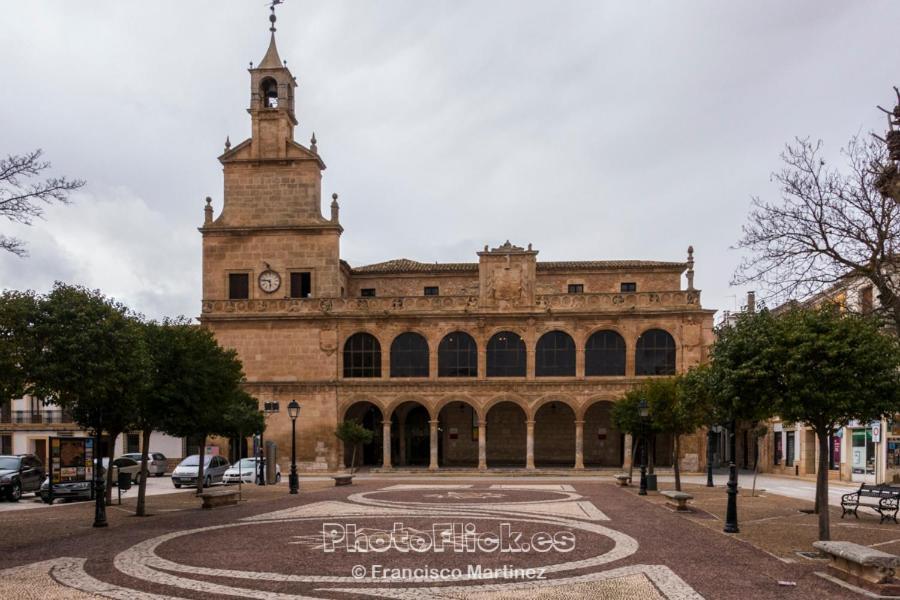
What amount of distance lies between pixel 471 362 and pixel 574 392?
6.05 metres

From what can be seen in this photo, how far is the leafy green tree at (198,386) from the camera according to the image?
24344 mm

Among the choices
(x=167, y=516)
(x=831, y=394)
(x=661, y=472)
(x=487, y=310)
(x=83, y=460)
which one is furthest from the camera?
(x=487, y=310)

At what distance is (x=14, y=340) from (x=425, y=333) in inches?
1262

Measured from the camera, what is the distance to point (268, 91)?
169ft

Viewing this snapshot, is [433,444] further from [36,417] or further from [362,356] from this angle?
[36,417]

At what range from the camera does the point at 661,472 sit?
44812mm

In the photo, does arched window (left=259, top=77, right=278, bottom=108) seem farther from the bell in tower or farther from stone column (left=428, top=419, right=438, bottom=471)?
stone column (left=428, top=419, right=438, bottom=471)

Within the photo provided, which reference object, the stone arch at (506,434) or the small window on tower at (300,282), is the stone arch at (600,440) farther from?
the small window on tower at (300,282)

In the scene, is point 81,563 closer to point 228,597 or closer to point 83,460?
point 228,597

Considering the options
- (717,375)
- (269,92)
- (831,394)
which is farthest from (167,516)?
(269,92)

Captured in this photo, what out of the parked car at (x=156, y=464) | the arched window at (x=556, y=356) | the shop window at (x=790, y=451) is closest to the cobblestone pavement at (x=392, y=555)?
the arched window at (x=556, y=356)

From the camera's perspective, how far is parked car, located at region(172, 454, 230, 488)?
36062mm

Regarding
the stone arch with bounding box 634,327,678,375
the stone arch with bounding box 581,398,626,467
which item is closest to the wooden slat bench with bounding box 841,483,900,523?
the stone arch with bounding box 634,327,678,375

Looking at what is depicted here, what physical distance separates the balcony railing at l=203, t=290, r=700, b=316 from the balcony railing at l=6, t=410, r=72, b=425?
1614cm
